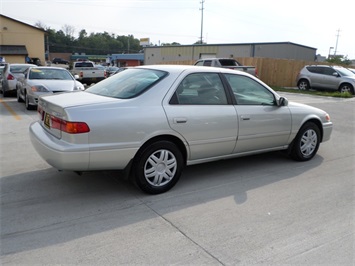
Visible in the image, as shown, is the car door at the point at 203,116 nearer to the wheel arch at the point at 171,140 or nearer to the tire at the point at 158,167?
the wheel arch at the point at 171,140

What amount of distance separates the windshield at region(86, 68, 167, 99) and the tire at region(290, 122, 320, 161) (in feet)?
8.80

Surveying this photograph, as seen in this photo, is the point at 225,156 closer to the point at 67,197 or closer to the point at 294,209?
the point at 294,209

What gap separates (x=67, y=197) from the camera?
12.9 ft

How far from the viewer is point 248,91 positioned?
16.3 ft

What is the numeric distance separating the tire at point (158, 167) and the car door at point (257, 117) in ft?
3.57

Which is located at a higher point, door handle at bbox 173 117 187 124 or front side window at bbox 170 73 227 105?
front side window at bbox 170 73 227 105

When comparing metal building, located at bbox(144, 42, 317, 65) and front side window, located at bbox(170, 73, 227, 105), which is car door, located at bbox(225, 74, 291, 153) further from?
metal building, located at bbox(144, 42, 317, 65)

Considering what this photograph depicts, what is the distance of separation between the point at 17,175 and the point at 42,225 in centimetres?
165

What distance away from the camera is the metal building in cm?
3772

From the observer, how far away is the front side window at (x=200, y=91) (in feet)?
13.9

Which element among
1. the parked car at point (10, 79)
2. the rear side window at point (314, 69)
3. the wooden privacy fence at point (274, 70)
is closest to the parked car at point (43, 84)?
the parked car at point (10, 79)

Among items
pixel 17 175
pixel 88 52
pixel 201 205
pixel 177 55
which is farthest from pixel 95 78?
pixel 88 52

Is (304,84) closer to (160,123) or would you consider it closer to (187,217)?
A: (160,123)

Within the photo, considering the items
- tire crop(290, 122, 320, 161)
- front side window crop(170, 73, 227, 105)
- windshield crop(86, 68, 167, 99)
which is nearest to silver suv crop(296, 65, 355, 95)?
tire crop(290, 122, 320, 161)
